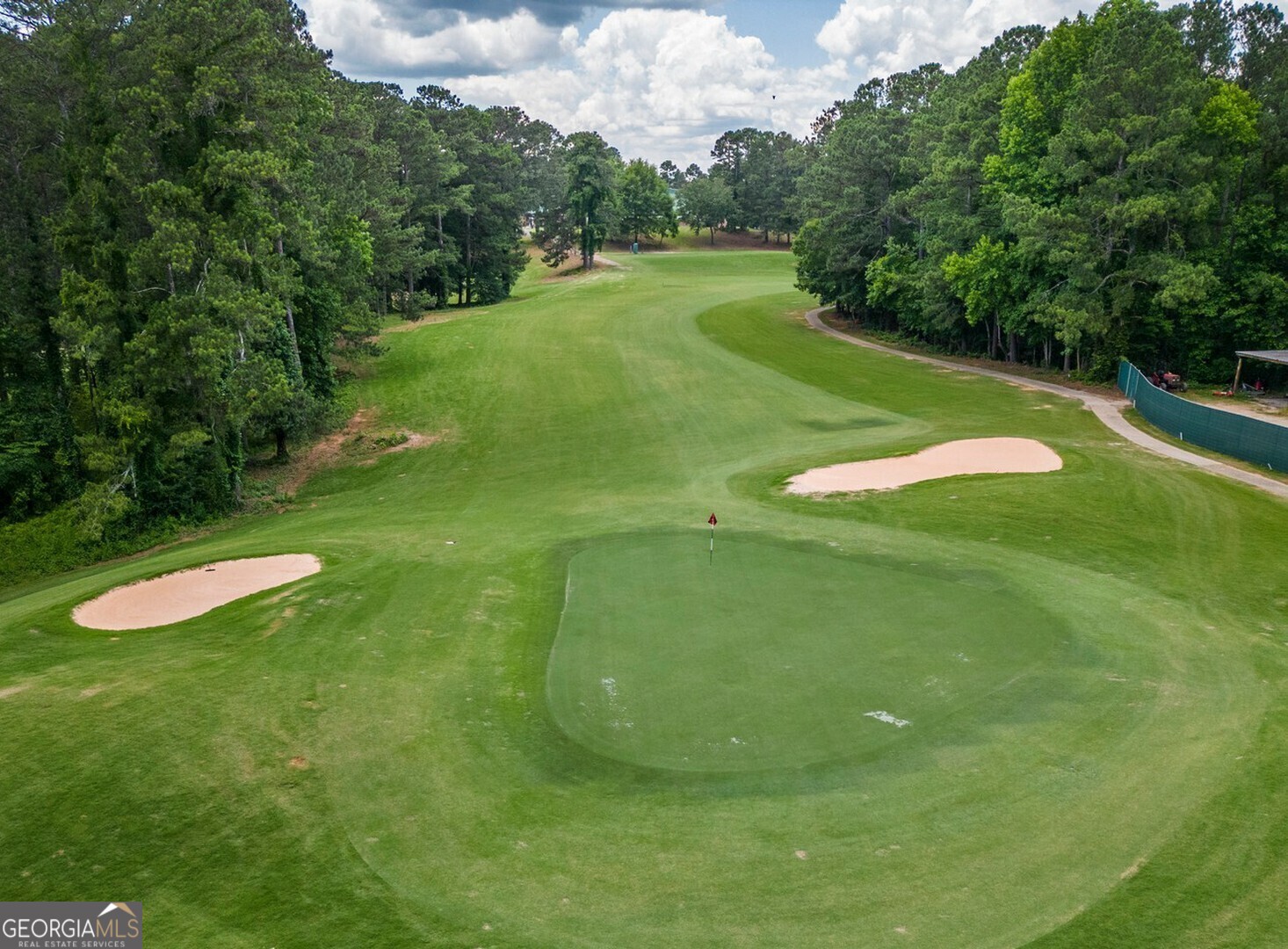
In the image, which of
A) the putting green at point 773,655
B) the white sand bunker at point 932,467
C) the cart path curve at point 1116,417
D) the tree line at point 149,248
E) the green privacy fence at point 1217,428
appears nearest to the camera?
the putting green at point 773,655

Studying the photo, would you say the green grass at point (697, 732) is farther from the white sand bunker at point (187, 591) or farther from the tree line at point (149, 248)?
the tree line at point (149, 248)

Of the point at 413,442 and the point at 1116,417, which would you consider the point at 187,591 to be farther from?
the point at 1116,417

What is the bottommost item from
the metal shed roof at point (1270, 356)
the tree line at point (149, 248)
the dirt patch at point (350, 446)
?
the dirt patch at point (350, 446)

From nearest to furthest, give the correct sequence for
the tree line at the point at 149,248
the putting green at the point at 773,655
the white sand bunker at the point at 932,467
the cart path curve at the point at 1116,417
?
1. the putting green at the point at 773,655
2. the tree line at the point at 149,248
3. the cart path curve at the point at 1116,417
4. the white sand bunker at the point at 932,467

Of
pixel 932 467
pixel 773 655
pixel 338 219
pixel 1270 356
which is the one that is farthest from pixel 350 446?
pixel 1270 356

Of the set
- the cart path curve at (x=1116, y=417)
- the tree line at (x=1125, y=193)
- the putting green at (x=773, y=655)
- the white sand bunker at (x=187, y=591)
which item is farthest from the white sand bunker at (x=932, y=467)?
the white sand bunker at (x=187, y=591)

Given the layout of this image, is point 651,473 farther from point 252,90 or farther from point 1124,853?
point 1124,853

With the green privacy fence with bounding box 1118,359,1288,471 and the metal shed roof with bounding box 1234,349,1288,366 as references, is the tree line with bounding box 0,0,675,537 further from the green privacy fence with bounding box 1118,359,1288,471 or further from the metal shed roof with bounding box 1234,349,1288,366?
the metal shed roof with bounding box 1234,349,1288,366
